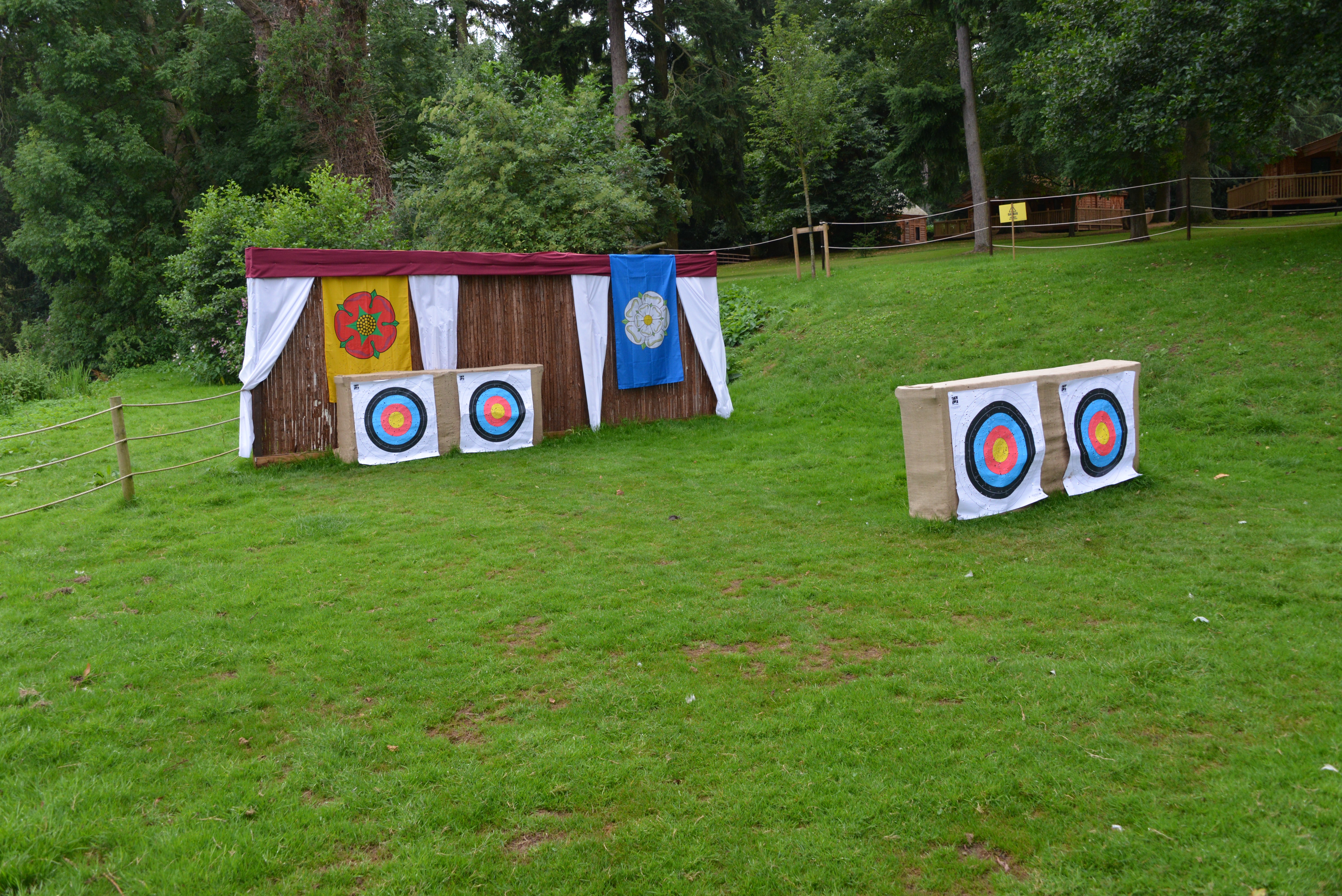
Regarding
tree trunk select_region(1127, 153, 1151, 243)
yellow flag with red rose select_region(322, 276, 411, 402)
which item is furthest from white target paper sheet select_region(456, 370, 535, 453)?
tree trunk select_region(1127, 153, 1151, 243)

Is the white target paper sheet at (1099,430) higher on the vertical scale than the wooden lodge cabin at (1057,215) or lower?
lower

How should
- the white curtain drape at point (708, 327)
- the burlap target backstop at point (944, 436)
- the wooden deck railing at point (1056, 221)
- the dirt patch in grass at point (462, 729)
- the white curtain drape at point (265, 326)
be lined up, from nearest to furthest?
1. the dirt patch in grass at point (462, 729)
2. the burlap target backstop at point (944, 436)
3. the white curtain drape at point (265, 326)
4. the white curtain drape at point (708, 327)
5. the wooden deck railing at point (1056, 221)

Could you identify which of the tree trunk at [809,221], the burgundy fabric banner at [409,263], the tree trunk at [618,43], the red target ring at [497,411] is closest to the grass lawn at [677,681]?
the red target ring at [497,411]

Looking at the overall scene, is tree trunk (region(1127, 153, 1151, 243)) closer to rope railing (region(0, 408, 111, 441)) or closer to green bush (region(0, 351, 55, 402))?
rope railing (region(0, 408, 111, 441))

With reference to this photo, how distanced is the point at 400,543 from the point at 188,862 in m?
3.72

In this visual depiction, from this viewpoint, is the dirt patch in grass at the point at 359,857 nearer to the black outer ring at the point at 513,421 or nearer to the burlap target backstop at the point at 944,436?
the burlap target backstop at the point at 944,436

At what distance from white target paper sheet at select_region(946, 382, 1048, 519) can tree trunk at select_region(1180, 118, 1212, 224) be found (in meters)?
13.6

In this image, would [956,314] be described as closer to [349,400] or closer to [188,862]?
[349,400]

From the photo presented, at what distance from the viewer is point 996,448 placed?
673cm

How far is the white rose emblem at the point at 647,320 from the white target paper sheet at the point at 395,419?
2.93 meters

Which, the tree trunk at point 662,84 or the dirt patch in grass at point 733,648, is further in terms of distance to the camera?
the tree trunk at point 662,84

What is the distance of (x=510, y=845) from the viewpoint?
9.95ft

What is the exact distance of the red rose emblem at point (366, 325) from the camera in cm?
937

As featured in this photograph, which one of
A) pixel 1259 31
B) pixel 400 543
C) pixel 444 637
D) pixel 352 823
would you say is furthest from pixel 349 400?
pixel 1259 31
